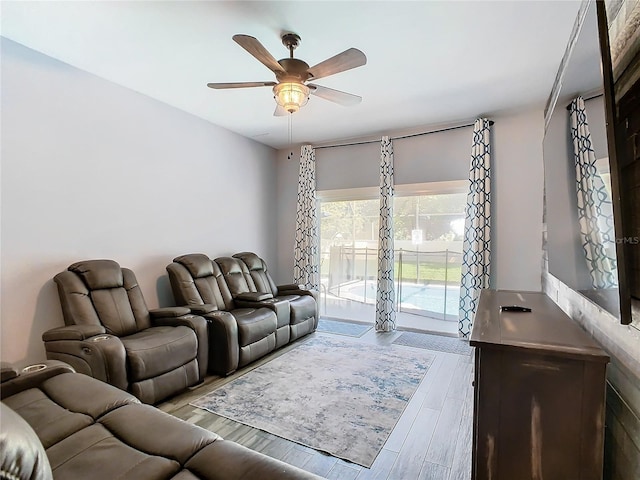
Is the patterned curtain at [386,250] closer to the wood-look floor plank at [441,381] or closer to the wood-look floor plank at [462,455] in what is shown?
the wood-look floor plank at [441,381]

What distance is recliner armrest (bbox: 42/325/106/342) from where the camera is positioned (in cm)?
235

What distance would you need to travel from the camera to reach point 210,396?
266 centimetres

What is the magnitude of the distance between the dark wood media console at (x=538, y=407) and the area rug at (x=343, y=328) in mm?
3146

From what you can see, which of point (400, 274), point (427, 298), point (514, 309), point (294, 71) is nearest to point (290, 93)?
point (294, 71)

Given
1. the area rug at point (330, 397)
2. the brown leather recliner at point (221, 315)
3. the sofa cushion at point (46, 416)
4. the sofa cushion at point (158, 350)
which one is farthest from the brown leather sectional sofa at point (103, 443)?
the brown leather recliner at point (221, 315)

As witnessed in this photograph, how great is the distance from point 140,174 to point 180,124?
2.73 feet

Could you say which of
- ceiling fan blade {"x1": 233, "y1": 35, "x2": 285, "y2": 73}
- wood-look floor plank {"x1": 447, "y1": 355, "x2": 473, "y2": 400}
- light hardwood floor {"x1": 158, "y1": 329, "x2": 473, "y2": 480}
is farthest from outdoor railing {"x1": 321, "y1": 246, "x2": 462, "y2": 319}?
ceiling fan blade {"x1": 233, "y1": 35, "x2": 285, "y2": 73}

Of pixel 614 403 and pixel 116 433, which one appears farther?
pixel 116 433

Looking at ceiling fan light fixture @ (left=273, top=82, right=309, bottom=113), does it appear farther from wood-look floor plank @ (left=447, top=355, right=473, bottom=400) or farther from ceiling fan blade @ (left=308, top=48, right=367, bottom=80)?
wood-look floor plank @ (left=447, top=355, right=473, bottom=400)

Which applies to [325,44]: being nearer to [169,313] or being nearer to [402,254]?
[169,313]

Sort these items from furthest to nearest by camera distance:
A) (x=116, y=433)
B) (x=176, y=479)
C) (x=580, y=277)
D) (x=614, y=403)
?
(x=580, y=277)
(x=116, y=433)
(x=614, y=403)
(x=176, y=479)

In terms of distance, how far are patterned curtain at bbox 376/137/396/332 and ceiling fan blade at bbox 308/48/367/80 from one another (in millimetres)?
2498

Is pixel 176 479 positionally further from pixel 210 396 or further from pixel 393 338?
pixel 393 338

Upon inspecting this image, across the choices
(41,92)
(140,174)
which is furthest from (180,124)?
(41,92)
